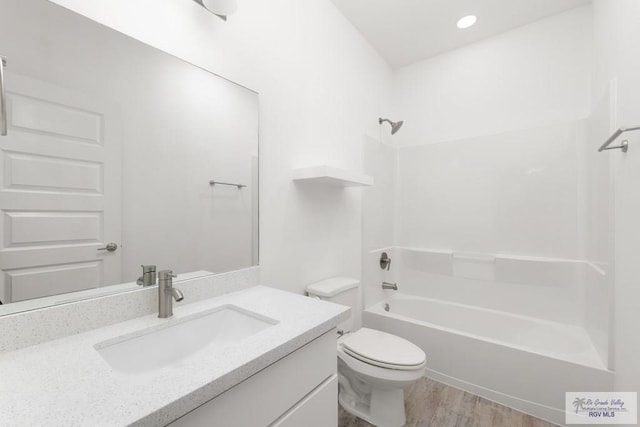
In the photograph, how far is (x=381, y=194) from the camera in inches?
101

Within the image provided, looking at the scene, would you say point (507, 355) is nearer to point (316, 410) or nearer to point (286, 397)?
point (316, 410)

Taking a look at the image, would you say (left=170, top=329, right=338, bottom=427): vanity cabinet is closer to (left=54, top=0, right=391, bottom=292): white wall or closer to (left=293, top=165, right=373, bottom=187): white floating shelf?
(left=54, top=0, right=391, bottom=292): white wall

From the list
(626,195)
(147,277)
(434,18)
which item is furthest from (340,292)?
(434,18)

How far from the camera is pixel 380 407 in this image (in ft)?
5.02

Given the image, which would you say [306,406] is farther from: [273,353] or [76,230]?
[76,230]

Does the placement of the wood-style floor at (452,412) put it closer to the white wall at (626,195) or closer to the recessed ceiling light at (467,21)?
the white wall at (626,195)

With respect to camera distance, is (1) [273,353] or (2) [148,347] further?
(2) [148,347]

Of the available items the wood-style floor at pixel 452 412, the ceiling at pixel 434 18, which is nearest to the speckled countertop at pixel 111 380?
the wood-style floor at pixel 452 412

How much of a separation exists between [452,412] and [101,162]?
222 cm

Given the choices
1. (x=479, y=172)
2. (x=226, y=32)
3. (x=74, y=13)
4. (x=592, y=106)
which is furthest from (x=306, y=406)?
(x=592, y=106)

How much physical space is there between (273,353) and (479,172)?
2.36m

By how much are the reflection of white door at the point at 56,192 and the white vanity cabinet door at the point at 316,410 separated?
0.74 metres

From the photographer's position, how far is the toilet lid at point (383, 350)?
55.2 inches

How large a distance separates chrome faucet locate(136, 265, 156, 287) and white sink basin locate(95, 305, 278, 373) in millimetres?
171
